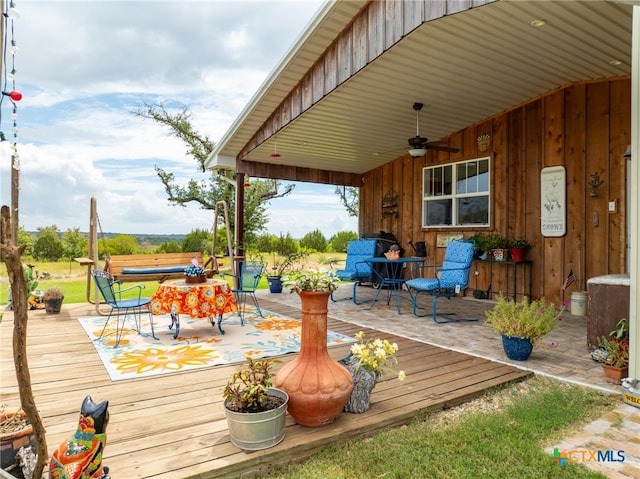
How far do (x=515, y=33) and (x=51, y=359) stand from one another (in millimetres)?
5382

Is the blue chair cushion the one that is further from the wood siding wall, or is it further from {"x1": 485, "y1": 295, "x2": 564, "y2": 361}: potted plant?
the wood siding wall

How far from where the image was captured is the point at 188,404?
251 centimetres

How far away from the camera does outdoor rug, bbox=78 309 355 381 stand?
3.32 meters

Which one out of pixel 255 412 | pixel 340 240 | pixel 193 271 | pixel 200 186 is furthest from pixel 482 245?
pixel 200 186

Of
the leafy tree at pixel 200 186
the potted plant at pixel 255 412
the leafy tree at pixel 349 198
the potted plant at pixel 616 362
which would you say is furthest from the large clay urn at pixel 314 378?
the leafy tree at pixel 349 198

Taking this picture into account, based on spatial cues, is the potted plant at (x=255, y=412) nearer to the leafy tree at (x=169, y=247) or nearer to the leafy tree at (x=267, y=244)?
the leafy tree at (x=267, y=244)

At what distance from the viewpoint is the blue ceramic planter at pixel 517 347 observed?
3.40m

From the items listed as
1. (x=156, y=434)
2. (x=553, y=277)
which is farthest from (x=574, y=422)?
(x=553, y=277)

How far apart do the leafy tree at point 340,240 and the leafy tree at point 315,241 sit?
14.2 inches

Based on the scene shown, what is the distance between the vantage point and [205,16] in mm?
5312

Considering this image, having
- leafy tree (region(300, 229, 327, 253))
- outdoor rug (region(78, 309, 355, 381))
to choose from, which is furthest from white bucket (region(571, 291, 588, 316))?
leafy tree (region(300, 229, 327, 253))

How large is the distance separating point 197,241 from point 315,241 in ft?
10.5

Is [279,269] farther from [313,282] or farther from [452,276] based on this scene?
[313,282]

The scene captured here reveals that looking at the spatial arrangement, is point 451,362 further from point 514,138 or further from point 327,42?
point 514,138
